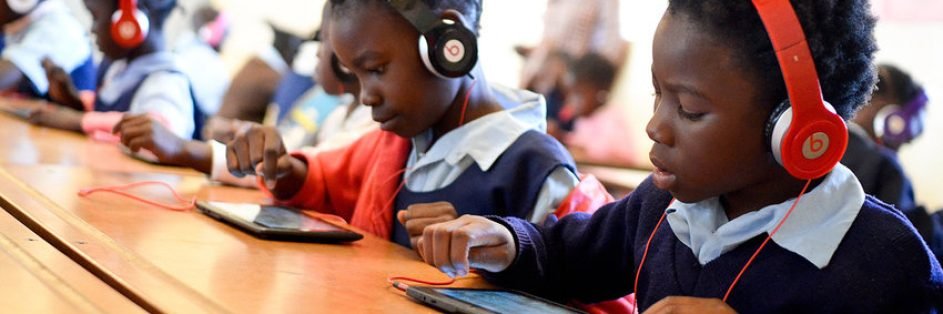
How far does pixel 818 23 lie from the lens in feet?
3.29

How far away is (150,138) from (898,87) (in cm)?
170

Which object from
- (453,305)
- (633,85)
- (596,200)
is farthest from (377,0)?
(633,85)

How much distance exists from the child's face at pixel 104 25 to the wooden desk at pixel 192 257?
3.55 feet

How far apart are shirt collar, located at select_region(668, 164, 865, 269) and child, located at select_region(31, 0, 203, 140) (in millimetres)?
1853

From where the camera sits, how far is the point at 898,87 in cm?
279

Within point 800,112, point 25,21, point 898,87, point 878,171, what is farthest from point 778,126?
point 25,21

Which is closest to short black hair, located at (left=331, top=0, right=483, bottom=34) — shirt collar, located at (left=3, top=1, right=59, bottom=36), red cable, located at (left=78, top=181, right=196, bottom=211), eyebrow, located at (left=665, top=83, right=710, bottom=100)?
red cable, located at (left=78, top=181, right=196, bottom=211)

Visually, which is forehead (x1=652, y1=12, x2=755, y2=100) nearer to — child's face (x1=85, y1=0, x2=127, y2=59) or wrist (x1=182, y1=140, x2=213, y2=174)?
wrist (x1=182, y1=140, x2=213, y2=174)

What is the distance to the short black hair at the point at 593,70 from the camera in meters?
3.70

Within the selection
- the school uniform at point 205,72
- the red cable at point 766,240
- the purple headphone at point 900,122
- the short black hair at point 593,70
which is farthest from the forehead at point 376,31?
the short black hair at point 593,70

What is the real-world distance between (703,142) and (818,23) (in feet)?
0.45

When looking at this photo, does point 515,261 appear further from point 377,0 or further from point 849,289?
point 377,0

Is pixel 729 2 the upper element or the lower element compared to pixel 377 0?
upper

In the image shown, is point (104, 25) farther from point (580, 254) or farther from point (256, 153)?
point (580, 254)
